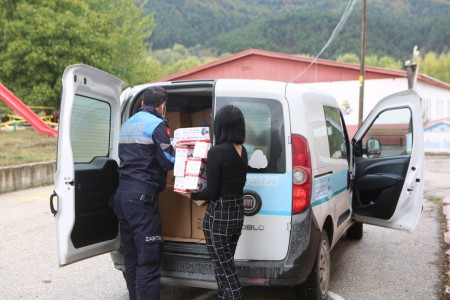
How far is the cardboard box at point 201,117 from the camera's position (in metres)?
5.07

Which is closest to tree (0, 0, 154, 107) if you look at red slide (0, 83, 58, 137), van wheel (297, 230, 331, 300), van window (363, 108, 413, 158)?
red slide (0, 83, 58, 137)

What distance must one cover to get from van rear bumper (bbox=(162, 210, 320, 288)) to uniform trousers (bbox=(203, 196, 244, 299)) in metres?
0.16

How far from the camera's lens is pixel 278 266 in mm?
3453

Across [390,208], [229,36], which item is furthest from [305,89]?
[229,36]

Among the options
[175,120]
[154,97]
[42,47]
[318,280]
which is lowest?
[318,280]

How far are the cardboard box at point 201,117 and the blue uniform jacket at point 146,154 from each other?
1516 mm

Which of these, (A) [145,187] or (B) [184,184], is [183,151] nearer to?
(B) [184,184]

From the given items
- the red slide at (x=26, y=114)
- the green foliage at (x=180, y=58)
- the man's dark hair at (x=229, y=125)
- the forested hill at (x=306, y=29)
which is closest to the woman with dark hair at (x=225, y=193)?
the man's dark hair at (x=229, y=125)

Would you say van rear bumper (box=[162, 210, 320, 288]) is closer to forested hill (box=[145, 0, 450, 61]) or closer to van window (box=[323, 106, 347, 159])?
van window (box=[323, 106, 347, 159])

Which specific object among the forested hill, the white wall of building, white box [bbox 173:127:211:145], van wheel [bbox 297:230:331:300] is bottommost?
van wheel [bbox 297:230:331:300]

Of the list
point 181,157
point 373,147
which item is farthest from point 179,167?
point 373,147

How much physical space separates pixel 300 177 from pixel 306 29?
5130 inches

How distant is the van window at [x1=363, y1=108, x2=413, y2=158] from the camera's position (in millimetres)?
5234

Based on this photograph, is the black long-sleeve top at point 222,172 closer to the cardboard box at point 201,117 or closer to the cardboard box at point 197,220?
the cardboard box at point 197,220
